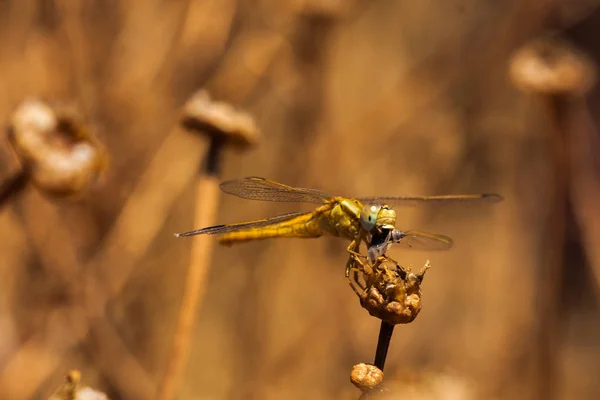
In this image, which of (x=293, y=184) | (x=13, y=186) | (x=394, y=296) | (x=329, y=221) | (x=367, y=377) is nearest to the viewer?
(x=367, y=377)

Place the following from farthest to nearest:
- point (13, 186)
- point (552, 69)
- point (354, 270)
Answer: point (552, 69)
point (13, 186)
point (354, 270)

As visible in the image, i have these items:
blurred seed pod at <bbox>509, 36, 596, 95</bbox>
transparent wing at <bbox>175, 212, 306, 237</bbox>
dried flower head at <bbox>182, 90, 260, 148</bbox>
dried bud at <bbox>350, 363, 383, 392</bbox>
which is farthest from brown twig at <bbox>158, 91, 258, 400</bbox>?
blurred seed pod at <bbox>509, 36, 596, 95</bbox>

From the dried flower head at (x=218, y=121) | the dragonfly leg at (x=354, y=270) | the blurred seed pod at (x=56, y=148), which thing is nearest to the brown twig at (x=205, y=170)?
the dried flower head at (x=218, y=121)

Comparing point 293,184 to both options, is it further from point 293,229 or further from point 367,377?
point 367,377

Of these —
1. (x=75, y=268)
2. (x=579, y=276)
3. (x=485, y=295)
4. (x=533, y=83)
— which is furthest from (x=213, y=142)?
(x=579, y=276)

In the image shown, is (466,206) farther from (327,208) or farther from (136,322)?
(327,208)

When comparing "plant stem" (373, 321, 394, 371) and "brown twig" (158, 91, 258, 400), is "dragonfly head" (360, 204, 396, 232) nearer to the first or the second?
"brown twig" (158, 91, 258, 400)

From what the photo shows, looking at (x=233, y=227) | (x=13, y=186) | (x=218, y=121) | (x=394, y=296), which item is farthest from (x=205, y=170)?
(x=394, y=296)
